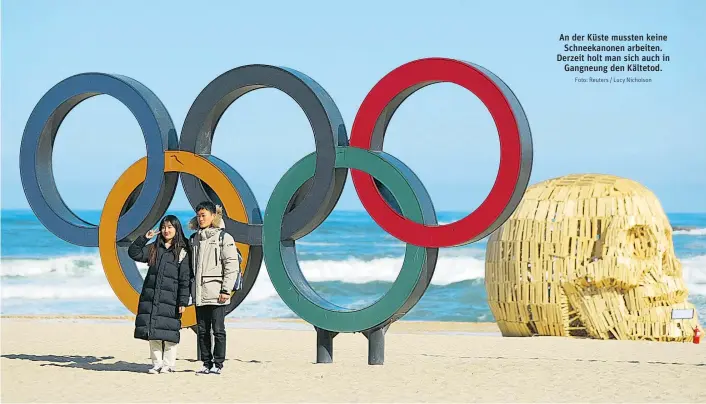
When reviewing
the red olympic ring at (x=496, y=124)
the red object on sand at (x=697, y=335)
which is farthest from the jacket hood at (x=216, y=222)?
the red object on sand at (x=697, y=335)

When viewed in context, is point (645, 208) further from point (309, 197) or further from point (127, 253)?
point (127, 253)

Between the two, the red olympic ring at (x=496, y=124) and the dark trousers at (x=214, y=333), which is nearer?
the red olympic ring at (x=496, y=124)

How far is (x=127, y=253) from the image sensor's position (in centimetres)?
1455

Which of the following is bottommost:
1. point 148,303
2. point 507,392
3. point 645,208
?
point 507,392

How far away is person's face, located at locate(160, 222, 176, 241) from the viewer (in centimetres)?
1287

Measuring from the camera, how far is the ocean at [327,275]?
32.8 meters

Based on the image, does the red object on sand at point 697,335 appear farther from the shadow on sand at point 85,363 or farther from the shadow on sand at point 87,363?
the shadow on sand at point 85,363

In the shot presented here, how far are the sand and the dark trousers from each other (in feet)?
0.69

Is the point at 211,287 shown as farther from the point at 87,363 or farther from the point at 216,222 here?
the point at 87,363

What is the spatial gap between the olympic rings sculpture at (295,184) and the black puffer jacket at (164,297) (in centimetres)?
110

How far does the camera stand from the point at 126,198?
14570 millimetres

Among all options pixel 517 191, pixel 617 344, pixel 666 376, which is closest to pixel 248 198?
pixel 517 191

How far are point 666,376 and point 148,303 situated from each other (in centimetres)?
538

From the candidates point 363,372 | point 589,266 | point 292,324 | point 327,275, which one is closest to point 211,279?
point 363,372
